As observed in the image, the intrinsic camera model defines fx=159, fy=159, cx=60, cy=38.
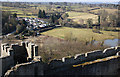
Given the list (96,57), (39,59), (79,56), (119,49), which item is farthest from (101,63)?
(39,59)

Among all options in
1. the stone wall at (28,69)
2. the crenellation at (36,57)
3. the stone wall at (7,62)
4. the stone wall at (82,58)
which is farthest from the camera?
the stone wall at (82,58)

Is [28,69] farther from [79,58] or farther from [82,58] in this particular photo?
[82,58]

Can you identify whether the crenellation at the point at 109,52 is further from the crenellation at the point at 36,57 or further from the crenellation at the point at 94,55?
the crenellation at the point at 94,55

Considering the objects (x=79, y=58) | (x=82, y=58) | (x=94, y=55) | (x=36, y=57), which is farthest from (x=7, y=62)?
(x=94, y=55)

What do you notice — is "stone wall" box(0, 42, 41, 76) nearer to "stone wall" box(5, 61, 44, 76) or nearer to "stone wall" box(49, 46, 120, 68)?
"stone wall" box(5, 61, 44, 76)

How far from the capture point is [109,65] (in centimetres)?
1054

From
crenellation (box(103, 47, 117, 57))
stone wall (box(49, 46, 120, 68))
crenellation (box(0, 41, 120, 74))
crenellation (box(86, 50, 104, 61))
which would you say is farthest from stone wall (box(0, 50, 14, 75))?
crenellation (box(103, 47, 117, 57))

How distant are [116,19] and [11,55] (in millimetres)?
54506

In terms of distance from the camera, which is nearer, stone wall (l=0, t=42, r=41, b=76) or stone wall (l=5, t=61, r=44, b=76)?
stone wall (l=5, t=61, r=44, b=76)

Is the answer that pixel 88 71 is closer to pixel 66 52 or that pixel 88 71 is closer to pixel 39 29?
pixel 66 52

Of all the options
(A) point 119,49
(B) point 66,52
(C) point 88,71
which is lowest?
(B) point 66,52

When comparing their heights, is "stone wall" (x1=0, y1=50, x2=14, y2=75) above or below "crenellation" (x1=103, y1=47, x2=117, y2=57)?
above

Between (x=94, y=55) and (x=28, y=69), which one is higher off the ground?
(x=28, y=69)

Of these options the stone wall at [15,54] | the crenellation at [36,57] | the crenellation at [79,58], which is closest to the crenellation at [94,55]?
the crenellation at [36,57]
